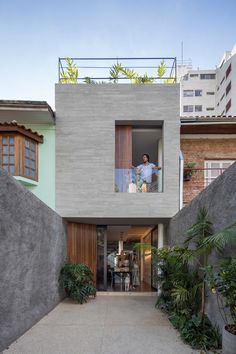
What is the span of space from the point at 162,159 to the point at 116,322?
5.18 meters

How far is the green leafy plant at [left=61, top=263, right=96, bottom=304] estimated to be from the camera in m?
8.33

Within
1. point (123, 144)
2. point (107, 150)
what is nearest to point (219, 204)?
point (107, 150)

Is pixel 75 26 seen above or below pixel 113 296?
above

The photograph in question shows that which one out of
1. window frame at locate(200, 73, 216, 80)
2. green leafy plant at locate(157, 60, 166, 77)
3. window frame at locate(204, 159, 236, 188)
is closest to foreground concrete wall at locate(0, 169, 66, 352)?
window frame at locate(204, 159, 236, 188)

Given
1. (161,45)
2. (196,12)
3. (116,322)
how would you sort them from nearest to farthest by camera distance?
(116,322)
(196,12)
(161,45)

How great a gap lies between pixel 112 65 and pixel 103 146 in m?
2.98

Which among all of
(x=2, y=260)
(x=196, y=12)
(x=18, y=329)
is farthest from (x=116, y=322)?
(x=196, y=12)

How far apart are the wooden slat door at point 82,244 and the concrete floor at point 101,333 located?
2309 millimetres

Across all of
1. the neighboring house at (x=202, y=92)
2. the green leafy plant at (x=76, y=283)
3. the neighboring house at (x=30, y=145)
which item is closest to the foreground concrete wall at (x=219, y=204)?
the green leafy plant at (x=76, y=283)

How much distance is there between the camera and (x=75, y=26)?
873 cm

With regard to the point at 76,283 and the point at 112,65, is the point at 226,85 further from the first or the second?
the point at 76,283

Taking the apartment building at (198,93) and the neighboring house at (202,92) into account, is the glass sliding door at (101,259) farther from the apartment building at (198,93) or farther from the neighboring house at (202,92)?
the apartment building at (198,93)

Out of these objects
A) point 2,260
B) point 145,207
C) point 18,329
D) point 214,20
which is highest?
point 214,20

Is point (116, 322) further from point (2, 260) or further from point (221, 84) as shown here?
point (221, 84)
